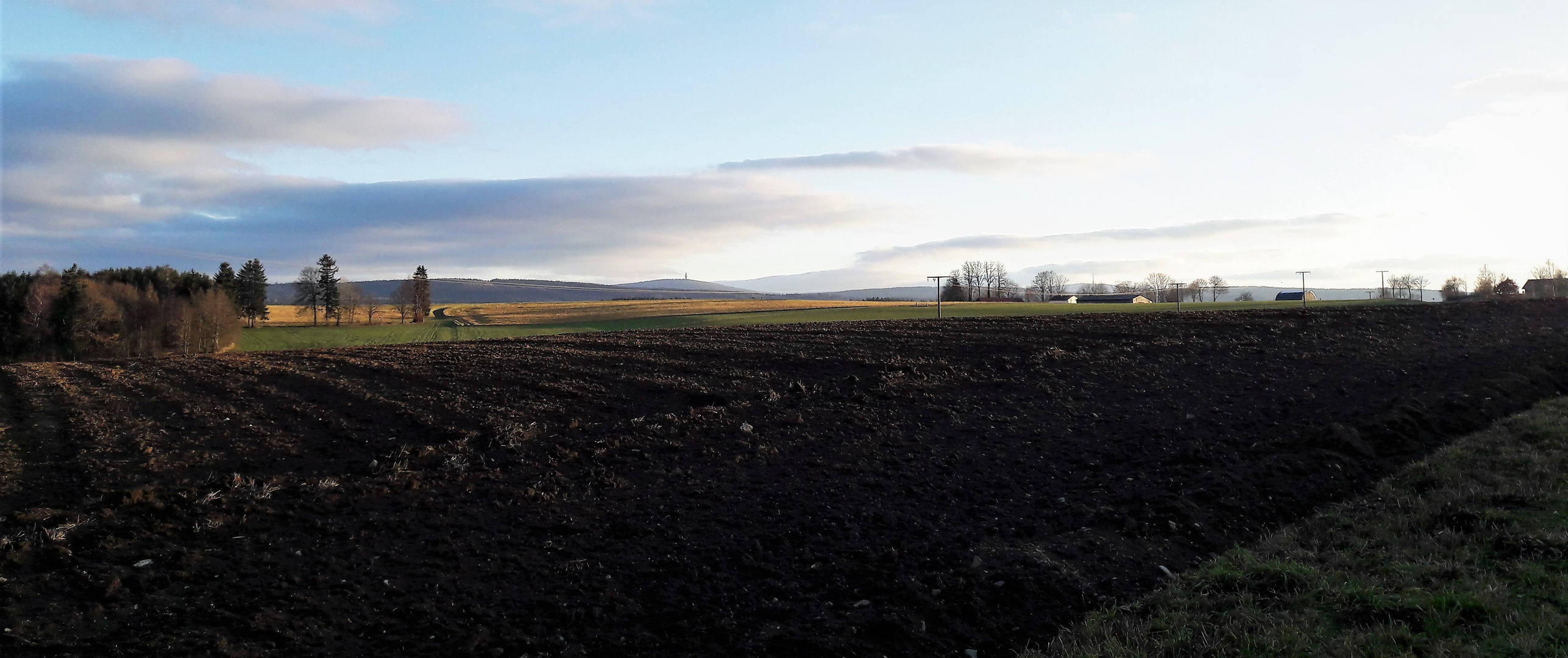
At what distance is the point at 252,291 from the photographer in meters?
77.0

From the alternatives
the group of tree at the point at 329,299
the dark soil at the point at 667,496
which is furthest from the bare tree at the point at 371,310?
the dark soil at the point at 667,496

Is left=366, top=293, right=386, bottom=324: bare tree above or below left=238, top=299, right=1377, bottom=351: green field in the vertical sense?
above

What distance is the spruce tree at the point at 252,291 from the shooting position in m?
75.6

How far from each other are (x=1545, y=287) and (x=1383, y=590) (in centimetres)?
11474

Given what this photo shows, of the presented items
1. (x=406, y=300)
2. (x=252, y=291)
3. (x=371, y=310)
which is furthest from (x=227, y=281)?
(x=406, y=300)

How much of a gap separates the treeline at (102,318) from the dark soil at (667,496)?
130 ft

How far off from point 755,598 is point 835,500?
8.62ft

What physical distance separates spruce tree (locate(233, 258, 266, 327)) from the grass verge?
282 feet

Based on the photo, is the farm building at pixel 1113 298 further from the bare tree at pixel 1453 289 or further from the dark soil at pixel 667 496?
the dark soil at pixel 667 496

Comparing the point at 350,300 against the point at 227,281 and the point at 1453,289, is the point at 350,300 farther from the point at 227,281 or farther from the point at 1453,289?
the point at 1453,289

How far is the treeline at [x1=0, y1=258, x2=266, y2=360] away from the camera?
4800 cm

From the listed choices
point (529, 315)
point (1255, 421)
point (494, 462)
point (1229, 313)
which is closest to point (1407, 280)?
point (1229, 313)

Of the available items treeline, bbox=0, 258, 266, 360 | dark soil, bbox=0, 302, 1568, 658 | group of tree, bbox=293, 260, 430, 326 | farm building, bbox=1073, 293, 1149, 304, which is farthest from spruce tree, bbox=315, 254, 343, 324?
farm building, bbox=1073, 293, 1149, 304

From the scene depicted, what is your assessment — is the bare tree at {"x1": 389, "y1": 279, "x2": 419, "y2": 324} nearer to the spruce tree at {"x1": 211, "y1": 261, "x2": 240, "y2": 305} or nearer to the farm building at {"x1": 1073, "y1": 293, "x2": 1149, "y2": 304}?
the spruce tree at {"x1": 211, "y1": 261, "x2": 240, "y2": 305}
